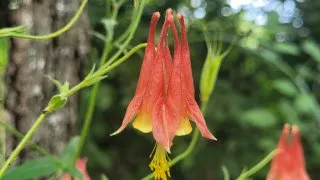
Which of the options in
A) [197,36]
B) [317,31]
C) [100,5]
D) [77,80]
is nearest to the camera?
[77,80]

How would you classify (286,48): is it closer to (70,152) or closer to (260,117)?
(260,117)

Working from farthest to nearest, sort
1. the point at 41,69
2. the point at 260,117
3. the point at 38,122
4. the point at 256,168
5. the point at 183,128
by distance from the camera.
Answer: the point at 260,117, the point at 41,69, the point at 256,168, the point at 183,128, the point at 38,122

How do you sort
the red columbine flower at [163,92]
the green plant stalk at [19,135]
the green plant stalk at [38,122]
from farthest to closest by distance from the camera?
the green plant stalk at [19,135] < the red columbine flower at [163,92] < the green plant stalk at [38,122]

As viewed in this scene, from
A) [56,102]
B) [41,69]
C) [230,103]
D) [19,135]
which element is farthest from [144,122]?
[230,103]

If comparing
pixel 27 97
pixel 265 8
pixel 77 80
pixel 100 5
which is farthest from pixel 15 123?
pixel 265 8

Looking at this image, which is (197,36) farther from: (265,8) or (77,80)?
(77,80)

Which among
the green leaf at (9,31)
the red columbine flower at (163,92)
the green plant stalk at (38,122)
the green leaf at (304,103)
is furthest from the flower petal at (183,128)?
the green leaf at (304,103)

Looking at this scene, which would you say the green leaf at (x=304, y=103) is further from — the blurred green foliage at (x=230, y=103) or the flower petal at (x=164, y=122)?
the flower petal at (x=164, y=122)
